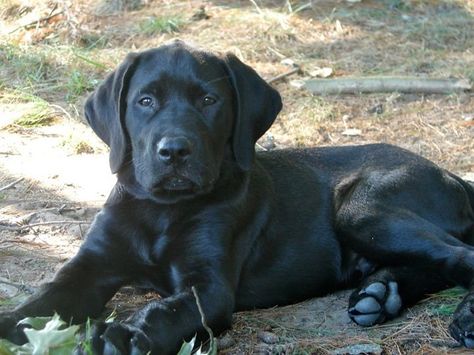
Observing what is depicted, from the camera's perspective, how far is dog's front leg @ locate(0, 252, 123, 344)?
4391mm

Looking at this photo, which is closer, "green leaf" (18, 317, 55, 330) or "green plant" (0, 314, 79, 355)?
"green plant" (0, 314, 79, 355)

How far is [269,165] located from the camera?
18.9 feet

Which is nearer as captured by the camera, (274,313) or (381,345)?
(381,345)

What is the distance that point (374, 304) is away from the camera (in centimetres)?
494

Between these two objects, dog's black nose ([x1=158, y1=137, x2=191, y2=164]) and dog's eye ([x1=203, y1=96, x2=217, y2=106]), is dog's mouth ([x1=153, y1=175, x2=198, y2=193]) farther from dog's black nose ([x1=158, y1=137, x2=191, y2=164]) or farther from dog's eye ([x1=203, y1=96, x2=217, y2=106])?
dog's eye ([x1=203, y1=96, x2=217, y2=106])

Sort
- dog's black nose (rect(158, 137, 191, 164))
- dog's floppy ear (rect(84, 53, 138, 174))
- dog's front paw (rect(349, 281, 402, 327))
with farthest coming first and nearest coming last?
1. dog's floppy ear (rect(84, 53, 138, 174))
2. dog's front paw (rect(349, 281, 402, 327))
3. dog's black nose (rect(158, 137, 191, 164))

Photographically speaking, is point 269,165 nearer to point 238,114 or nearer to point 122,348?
point 238,114

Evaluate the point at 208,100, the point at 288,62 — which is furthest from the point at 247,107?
the point at 288,62

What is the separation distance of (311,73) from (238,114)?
4.27m

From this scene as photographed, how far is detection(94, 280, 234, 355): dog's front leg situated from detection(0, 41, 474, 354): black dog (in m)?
0.01

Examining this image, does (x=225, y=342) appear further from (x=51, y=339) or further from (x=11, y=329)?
(x=51, y=339)

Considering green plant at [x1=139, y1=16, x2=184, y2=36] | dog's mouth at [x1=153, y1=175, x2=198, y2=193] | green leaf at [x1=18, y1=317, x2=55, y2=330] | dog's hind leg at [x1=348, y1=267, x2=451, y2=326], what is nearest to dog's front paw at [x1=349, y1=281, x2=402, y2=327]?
dog's hind leg at [x1=348, y1=267, x2=451, y2=326]

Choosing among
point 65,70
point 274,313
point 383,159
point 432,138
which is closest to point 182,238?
point 274,313

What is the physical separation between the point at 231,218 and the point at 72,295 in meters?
0.95
